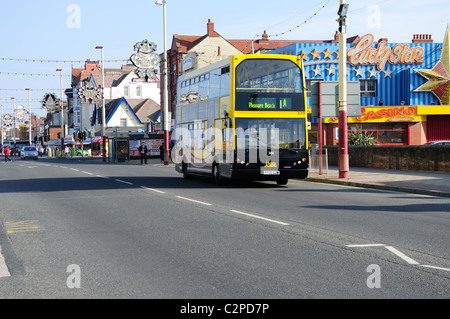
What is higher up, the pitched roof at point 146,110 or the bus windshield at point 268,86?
the pitched roof at point 146,110

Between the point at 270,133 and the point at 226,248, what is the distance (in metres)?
11.3

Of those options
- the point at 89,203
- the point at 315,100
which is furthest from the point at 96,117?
the point at 89,203

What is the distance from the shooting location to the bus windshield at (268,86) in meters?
19.3

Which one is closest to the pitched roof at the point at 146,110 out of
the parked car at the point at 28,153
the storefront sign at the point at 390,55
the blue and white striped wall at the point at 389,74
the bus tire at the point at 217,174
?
the parked car at the point at 28,153

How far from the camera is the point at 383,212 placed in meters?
12.7

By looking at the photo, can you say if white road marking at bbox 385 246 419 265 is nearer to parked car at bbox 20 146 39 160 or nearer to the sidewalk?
the sidewalk

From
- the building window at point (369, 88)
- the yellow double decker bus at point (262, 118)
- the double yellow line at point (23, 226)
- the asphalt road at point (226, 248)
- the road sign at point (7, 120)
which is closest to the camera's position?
the asphalt road at point (226, 248)

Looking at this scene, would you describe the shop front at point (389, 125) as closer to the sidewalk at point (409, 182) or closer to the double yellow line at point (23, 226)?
the sidewalk at point (409, 182)

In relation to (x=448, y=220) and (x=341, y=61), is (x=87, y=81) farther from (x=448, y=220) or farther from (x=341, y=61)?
(x=448, y=220)

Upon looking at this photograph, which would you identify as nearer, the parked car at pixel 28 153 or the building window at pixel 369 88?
the building window at pixel 369 88

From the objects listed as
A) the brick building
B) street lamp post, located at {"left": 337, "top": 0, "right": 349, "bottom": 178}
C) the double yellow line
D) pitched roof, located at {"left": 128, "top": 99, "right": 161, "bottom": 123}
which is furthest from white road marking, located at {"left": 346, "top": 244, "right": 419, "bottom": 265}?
pitched roof, located at {"left": 128, "top": 99, "right": 161, "bottom": 123}

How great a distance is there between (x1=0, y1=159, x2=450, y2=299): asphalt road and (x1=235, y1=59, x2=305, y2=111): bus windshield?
460 centimetres

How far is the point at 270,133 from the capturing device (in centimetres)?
1947

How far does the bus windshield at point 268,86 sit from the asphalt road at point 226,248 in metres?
4.60
